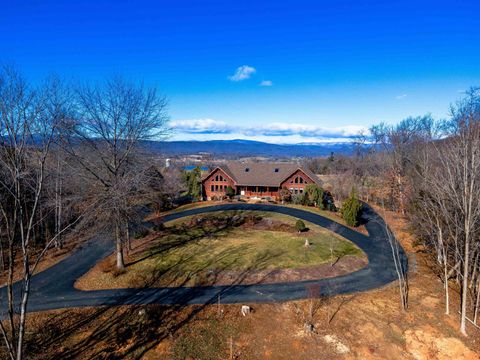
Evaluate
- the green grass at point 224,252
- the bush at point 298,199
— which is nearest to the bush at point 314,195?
the bush at point 298,199

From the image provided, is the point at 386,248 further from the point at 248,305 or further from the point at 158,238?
the point at 158,238

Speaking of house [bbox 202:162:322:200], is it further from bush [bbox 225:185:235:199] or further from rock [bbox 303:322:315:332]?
rock [bbox 303:322:315:332]

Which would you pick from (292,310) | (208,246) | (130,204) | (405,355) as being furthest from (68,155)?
(405,355)

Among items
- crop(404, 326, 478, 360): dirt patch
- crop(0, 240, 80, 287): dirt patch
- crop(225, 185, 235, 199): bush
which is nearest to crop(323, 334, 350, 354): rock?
crop(404, 326, 478, 360): dirt patch

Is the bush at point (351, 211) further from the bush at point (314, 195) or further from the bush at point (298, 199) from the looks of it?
the bush at point (298, 199)

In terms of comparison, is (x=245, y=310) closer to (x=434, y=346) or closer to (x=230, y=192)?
(x=434, y=346)
